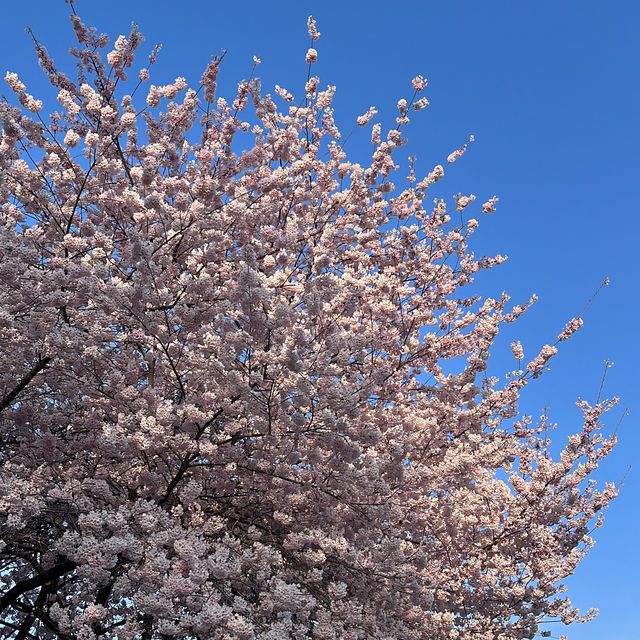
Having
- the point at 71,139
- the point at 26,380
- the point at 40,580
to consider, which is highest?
the point at 71,139

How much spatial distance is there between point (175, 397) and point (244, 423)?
1.37 metres

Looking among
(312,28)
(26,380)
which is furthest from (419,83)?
(26,380)

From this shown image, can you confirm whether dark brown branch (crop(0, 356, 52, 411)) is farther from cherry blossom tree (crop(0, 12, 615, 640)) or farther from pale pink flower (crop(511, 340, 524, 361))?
pale pink flower (crop(511, 340, 524, 361))

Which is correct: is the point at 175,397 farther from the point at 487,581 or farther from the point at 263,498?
the point at 487,581

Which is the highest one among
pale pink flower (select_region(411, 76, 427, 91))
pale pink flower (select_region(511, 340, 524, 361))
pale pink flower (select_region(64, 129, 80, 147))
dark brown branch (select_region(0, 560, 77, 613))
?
pale pink flower (select_region(411, 76, 427, 91))

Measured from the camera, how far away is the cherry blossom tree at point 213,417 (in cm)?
660

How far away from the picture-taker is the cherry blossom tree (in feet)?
21.7

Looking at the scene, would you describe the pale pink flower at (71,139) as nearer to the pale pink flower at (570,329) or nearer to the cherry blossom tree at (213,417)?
the cherry blossom tree at (213,417)

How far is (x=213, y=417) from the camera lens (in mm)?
7238

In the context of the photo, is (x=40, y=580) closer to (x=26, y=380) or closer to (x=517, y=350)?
(x=26, y=380)

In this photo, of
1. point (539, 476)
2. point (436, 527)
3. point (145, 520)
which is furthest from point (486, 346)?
point (145, 520)

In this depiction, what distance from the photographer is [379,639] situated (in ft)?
24.2

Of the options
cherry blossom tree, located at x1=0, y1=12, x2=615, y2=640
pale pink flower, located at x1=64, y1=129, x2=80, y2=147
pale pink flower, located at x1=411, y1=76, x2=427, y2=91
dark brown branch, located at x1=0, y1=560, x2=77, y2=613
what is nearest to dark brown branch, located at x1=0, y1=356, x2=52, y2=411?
cherry blossom tree, located at x1=0, y1=12, x2=615, y2=640

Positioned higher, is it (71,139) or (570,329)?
(570,329)
